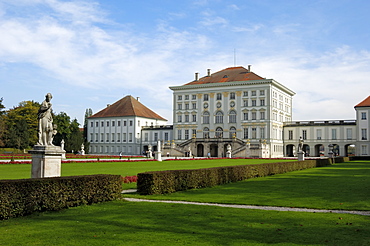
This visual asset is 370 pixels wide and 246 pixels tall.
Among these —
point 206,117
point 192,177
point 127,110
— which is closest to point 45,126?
point 192,177

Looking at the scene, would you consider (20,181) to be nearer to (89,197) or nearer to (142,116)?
(89,197)

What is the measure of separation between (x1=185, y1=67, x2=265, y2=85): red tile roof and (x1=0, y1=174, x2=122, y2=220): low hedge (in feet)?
194

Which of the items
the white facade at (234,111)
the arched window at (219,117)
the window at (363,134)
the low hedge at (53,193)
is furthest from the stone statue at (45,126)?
the window at (363,134)

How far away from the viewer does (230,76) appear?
2825 inches

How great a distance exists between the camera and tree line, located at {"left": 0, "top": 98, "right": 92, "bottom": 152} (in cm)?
6153

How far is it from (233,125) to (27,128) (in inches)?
1364

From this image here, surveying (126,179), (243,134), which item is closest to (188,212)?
(126,179)

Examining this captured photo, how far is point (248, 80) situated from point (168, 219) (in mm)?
60575

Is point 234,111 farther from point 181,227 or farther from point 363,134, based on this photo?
point 181,227

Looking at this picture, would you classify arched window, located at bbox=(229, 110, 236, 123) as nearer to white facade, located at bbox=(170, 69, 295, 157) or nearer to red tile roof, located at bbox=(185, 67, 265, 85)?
white facade, located at bbox=(170, 69, 295, 157)

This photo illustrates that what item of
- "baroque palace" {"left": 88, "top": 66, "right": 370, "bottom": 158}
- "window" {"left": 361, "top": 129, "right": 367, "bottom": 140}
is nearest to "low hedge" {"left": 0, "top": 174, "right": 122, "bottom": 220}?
"baroque palace" {"left": 88, "top": 66, "right": 370, "bottom": 158}

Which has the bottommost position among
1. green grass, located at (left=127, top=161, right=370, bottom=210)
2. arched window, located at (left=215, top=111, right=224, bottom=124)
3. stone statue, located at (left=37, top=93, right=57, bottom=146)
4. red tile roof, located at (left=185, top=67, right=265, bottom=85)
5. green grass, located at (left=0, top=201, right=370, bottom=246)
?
green grass, located at (left=0, top=201, right=370, bottom=246)

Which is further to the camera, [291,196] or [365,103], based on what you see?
[365,103]

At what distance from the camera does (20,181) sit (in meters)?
8.70
